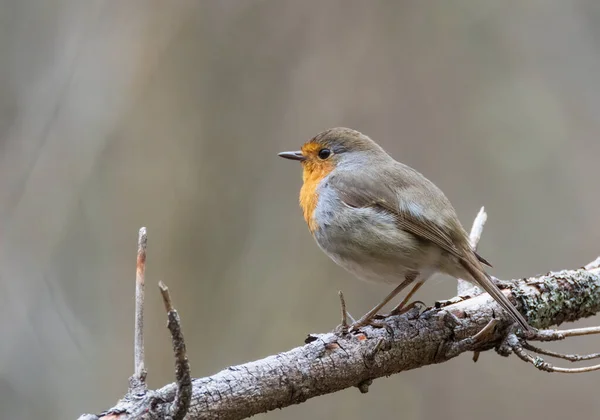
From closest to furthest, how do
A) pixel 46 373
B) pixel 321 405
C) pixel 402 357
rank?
pixel 402 357
pixel 46 373
pixel 321 405

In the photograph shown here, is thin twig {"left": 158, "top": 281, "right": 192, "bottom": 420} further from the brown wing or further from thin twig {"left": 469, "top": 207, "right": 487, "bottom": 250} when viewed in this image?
thin twig {"left": 469, "top": 207, "right": 487, "bottom": 250}

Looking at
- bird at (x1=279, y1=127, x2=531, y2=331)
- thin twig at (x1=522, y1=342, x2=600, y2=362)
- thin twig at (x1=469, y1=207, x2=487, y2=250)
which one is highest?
thin twig at (x1=469, y1=207, x2=487, y2=250)

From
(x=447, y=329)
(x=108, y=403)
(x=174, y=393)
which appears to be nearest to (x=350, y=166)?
(x=447, y=329)

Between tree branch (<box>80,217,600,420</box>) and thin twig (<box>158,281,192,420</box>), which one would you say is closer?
thin twig (<box>158,281,192,420</box>)

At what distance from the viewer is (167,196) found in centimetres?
523

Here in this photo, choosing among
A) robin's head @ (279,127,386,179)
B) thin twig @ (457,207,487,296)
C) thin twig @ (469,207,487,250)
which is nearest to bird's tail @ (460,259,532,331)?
thin twig @ (457,207,487,296)

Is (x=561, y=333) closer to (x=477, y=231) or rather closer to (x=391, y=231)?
(x=391, y=231)

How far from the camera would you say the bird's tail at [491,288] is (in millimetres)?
2544

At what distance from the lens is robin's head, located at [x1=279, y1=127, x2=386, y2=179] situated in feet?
11.4

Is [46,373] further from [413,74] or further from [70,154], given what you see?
[413,74]

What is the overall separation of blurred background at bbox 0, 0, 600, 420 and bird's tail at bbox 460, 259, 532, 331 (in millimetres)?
2177

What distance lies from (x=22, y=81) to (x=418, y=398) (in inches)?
148

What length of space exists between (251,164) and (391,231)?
8.78 feet

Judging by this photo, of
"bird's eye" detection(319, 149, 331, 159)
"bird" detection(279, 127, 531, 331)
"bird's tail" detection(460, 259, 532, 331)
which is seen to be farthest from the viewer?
"bird's eye" detection(319, 149, 331, 159)
